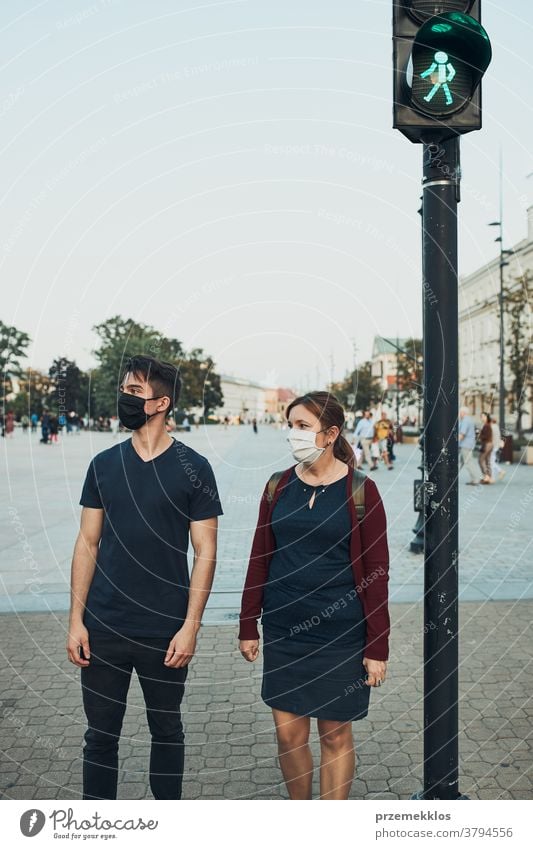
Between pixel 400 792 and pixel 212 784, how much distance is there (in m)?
0.94

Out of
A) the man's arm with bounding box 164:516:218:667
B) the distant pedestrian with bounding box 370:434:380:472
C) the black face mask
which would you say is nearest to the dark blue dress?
the man's arm with bounding box 164:516:218:667

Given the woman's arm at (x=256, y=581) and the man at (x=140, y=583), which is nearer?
the man at (x=140, y=583)

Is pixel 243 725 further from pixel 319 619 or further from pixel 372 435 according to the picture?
pixel 372 435

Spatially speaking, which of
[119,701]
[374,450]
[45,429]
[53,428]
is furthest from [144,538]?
[45,429]

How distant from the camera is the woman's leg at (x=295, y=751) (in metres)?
3.06

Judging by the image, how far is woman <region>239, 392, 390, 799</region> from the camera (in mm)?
2955

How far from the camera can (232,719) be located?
14.6ft

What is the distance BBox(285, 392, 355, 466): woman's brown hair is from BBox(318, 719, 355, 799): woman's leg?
1.12 m

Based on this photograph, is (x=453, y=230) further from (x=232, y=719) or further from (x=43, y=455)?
(x=43, y=455)

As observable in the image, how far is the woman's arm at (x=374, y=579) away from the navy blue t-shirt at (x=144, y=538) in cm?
68

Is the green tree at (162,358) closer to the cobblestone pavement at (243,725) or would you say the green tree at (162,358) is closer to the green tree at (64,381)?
the green tree at (64,381)

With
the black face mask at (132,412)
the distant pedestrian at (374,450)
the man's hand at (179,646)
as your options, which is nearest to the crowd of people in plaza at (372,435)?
the distant pedestrian at (374,450)

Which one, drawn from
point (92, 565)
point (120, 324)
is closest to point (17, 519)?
point (120, 324)

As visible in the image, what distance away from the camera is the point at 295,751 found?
3.10 metres
